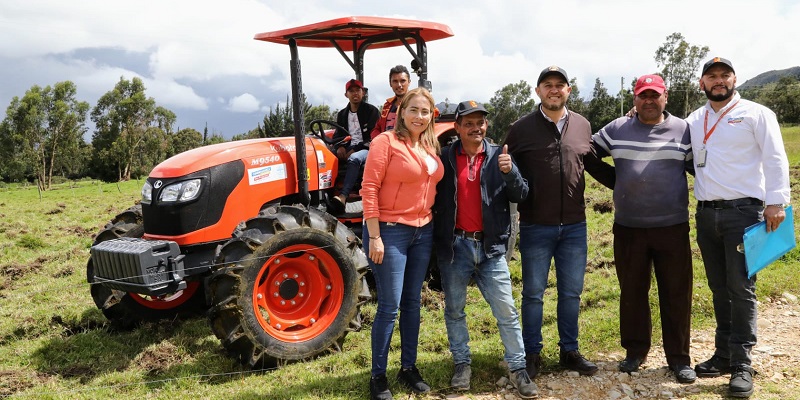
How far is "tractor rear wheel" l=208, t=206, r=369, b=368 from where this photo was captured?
4.38m

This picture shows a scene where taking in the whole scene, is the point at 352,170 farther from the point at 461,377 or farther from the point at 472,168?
the point at 461,377

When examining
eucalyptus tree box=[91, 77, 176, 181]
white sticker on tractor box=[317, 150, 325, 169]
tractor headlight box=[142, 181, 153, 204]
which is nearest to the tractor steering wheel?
white sticker on tractor box=[317, 150, 325, 169]

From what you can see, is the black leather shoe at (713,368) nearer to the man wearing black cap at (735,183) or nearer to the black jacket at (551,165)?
the man wearing black cap at (735,183)

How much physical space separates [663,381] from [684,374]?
14 centimetres

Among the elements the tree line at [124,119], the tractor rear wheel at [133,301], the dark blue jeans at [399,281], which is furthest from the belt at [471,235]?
the tree line at [124,119]

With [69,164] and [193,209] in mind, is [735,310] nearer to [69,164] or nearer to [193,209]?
[193,209]

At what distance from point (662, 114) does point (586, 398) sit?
1.92m

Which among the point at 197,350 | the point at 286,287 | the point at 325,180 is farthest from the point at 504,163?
the point at 197,350

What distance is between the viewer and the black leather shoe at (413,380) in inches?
154

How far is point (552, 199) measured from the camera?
12.9 feet

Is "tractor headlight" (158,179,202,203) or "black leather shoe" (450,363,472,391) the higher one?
"tractor headlight" (158,179,202,203)

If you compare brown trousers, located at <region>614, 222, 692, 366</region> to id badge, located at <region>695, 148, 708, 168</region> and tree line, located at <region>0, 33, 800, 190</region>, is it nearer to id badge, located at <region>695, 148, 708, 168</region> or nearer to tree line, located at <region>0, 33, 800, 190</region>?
id badge, located at <region>695, 148, 708, 168</region>

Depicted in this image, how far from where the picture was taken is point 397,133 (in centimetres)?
367

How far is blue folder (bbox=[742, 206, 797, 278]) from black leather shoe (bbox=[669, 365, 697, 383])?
0.75 meters
